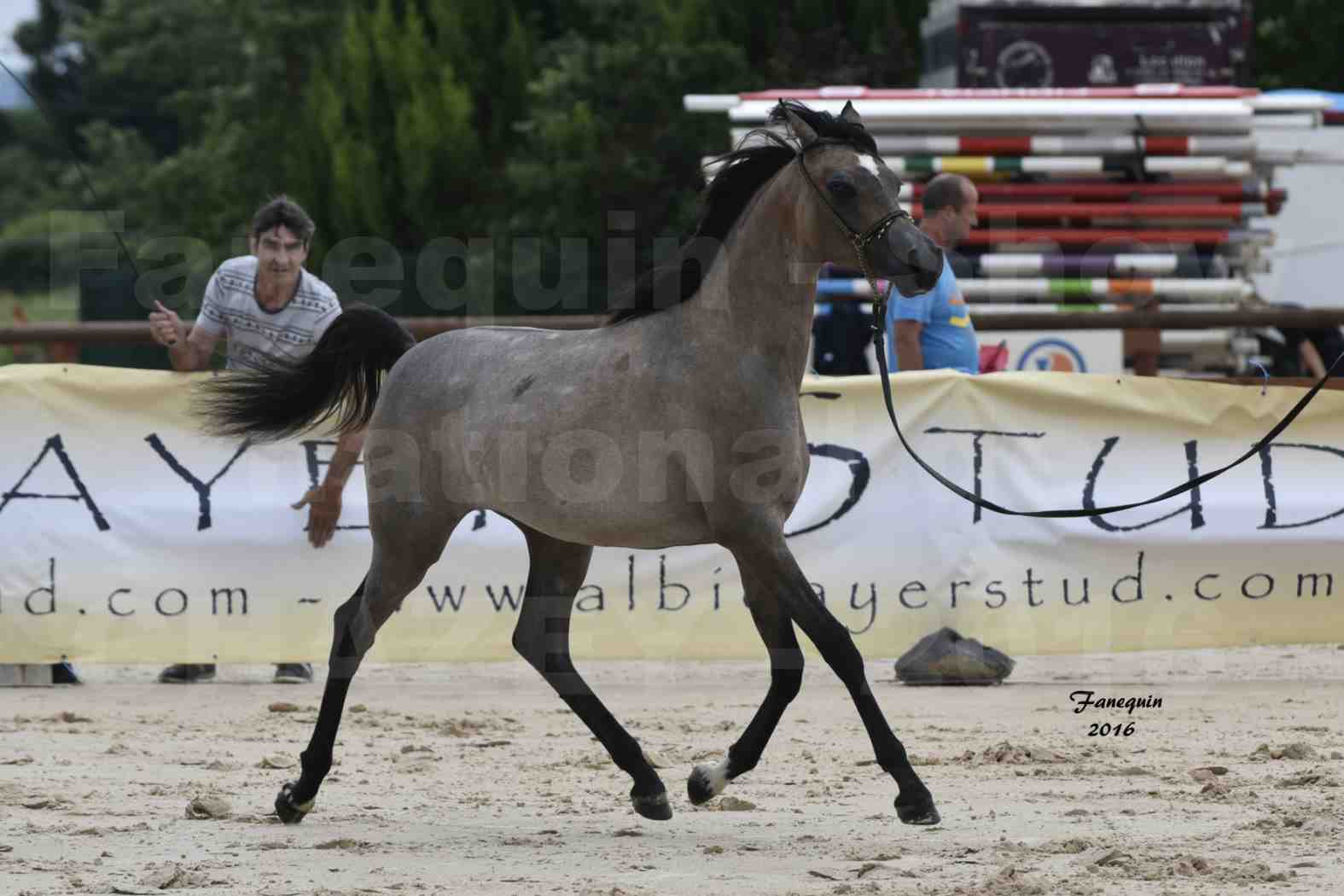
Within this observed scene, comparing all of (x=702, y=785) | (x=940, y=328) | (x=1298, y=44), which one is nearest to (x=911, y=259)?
(x=702, y=785)

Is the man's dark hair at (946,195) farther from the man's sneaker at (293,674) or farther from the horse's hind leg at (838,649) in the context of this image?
the man's sneaker at (293,674)

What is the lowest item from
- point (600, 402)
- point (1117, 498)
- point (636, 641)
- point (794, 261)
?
point (636, 641)

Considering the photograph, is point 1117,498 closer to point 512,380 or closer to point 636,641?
point 636,641

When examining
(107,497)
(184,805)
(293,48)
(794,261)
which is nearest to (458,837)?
(184,805)

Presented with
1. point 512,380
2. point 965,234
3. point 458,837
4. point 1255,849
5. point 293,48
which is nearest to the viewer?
point 1255,849

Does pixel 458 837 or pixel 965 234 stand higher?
pixel 965 234

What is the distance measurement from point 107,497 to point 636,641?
2331 millimetres

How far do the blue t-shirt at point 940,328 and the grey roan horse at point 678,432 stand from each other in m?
2.55

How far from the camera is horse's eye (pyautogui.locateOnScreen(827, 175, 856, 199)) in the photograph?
5328 millimetres

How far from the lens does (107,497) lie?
851cm

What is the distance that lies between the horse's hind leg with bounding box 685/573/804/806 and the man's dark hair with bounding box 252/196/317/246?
3.27 meters

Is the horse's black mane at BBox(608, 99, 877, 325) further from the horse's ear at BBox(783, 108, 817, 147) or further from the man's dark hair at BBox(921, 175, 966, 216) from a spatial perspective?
the man's dark hair at BBox(921, 175, 966, 216)

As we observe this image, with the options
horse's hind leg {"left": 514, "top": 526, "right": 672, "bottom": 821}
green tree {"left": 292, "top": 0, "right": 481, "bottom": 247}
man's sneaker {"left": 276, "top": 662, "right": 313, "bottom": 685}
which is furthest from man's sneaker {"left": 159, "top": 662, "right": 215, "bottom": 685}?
green tree {"left": 292, "top": 0, "right": 481, "bottom": 247}

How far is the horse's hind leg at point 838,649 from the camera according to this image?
515cm
